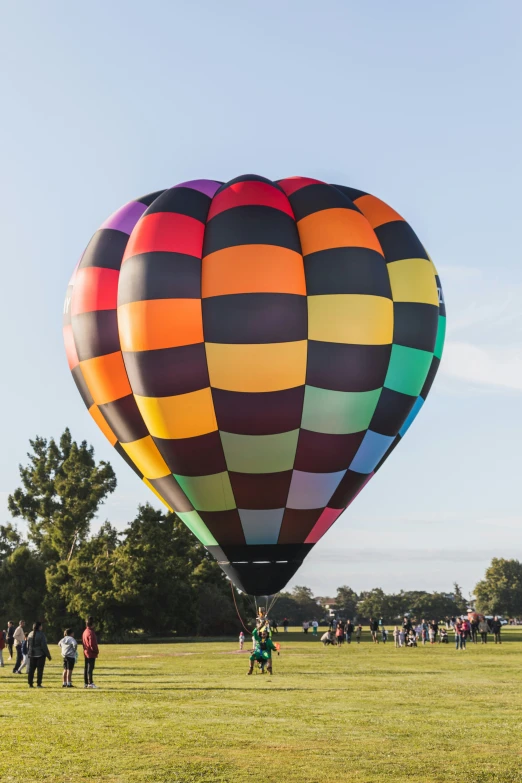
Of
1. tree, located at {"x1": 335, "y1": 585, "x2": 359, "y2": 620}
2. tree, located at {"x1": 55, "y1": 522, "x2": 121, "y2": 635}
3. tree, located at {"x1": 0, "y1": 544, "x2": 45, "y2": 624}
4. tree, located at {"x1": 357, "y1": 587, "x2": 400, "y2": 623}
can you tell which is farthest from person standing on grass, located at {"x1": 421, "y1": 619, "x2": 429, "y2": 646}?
tree, located at {"x1": 335, "y1": 585, "x2": 359, "y2": 620}

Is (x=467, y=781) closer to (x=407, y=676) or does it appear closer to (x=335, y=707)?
(x=335, y=707)

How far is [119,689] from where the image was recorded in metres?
16.4

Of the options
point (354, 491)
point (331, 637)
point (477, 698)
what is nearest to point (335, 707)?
point (477, 698)

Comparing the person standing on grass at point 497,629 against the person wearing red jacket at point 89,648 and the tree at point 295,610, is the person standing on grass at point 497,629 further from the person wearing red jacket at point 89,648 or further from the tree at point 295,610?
the tree at point 295,610

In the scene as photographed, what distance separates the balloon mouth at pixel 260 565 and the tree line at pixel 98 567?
26.6m

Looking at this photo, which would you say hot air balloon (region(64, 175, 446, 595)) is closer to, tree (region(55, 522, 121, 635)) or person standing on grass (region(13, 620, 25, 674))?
person standing on grass (region(13, 620, 25, 674))

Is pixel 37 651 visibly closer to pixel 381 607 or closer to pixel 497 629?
pixel 497 629

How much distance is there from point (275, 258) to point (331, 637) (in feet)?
77.6

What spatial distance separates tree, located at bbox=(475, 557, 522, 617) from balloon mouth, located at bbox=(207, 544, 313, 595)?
117910 millimetres

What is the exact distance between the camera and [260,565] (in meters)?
17.8

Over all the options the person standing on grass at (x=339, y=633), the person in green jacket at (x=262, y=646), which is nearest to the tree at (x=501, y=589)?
the person standing on grass at (x=339, y=633)

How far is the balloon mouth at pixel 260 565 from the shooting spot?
17.8 metres

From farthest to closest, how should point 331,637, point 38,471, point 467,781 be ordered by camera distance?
1. point 38,471
2. point 331,637
3. point 467,781

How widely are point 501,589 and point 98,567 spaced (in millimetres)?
95575
